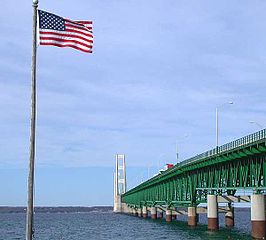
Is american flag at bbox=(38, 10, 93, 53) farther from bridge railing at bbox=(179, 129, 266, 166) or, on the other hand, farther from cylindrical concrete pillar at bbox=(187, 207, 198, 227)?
cylindrical concrete pillar at bbox=(187, 207, 198, 227)

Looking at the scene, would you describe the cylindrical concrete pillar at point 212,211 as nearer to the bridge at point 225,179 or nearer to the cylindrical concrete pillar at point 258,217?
the bridge at point 225,179

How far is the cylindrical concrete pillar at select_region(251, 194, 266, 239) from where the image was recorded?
231ft

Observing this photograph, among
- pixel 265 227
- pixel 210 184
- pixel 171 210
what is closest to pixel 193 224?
pixel 210 184

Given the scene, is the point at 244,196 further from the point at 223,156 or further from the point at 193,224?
the point at 193,224

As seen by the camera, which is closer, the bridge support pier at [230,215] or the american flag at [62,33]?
the american flag at [62,33]

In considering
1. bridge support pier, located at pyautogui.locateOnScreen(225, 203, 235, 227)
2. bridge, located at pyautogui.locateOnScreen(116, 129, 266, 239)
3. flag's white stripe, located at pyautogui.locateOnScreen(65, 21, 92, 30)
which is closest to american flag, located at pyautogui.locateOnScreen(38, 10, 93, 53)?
flag's white stripe, located at pyautogui.locateOnScreen(65, 21, 92, 30)

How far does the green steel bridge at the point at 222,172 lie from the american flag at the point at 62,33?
47196mm

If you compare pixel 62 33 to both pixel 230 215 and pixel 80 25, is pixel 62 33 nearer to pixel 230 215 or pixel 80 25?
pixel 80 25

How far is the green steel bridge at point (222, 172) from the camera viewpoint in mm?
75000

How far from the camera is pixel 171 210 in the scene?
504 ft

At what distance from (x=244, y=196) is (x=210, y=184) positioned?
21.4 feet

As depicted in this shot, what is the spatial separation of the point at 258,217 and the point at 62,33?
51.9 meters

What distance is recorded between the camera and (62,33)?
82.0 ft

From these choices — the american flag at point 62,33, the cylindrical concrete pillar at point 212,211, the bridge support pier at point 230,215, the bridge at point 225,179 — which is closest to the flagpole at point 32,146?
the american flag at point 62,33
